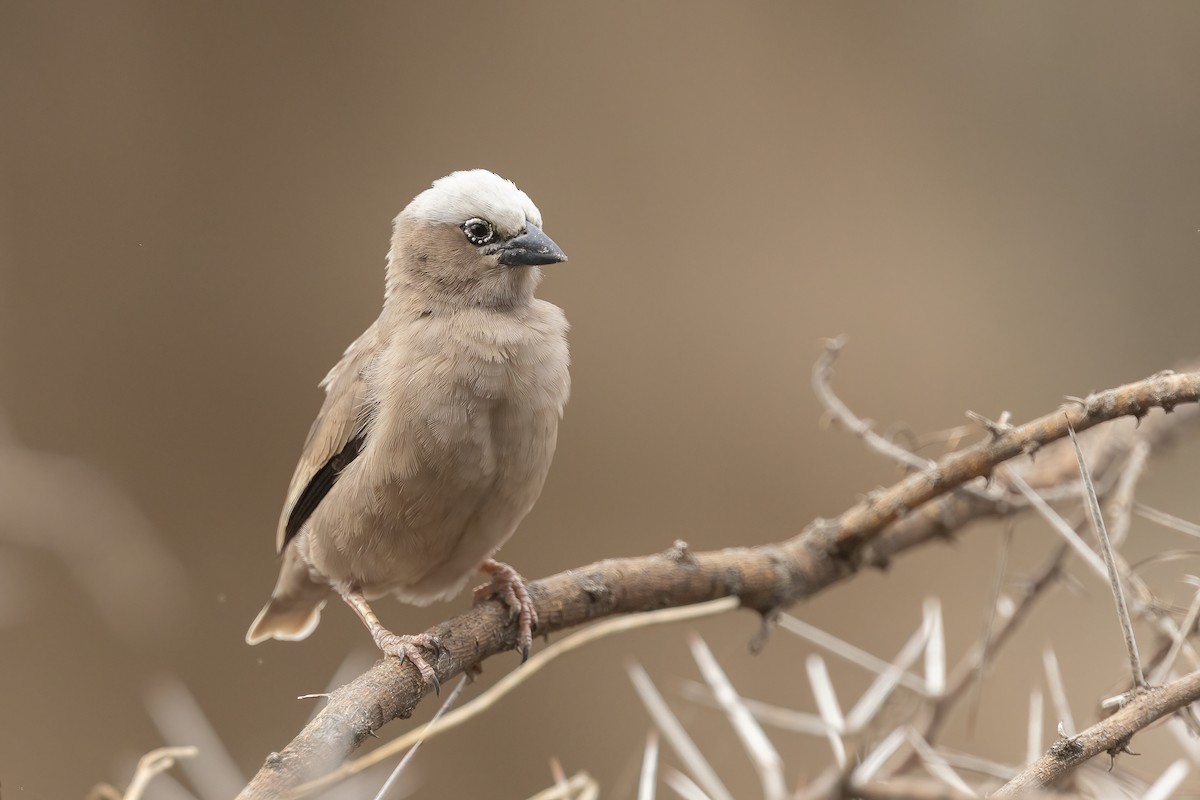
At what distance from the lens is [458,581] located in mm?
3295

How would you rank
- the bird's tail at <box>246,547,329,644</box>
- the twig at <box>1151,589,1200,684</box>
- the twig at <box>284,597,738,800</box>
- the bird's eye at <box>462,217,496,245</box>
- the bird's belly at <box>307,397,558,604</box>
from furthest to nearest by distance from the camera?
the bird's tail at <box>246,547,329,644</box>, the bird's eye at <box>462,217,496,245</box>, the bird's belly at <box>307,397,558,604</box>, the twig at <box>1151,589,1200,684</box>, the twig at <box>284,597,738,800</box>

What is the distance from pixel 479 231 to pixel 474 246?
0.04 meters

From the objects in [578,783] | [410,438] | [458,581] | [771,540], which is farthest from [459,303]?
[771,540]

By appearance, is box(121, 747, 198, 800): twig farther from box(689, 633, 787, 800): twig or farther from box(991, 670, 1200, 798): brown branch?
box(991, 670, 1200, 798): brown branch

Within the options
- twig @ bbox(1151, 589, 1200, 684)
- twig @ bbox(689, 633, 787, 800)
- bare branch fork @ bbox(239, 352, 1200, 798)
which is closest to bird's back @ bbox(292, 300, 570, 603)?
bare branch fork @ bbox(239, 352, 1200, 798)

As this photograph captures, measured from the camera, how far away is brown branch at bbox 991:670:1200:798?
5.14 feet

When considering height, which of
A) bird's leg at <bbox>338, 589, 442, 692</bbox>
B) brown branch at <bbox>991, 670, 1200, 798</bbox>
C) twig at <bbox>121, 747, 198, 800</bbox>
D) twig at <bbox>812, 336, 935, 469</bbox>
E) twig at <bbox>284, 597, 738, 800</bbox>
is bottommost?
bird's leg at <bbox>338, 589, 442, 692</bbox>

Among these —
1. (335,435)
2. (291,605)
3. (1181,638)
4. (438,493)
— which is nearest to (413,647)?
(438,493)

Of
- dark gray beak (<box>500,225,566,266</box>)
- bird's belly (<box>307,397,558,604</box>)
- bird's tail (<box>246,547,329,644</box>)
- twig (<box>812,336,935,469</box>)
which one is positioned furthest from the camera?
bird's tail (<box>246,547,329,644</box>)

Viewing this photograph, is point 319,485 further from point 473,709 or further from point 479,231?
point 473,709

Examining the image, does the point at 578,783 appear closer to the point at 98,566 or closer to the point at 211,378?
the point at 98,566

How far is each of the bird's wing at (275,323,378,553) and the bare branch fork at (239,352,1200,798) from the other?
65cm

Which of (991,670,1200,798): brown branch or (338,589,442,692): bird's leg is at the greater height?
(991,670,1200,798): brown branch

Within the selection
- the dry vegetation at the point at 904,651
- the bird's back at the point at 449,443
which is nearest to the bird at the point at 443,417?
the bird's back at the point at 449,443
